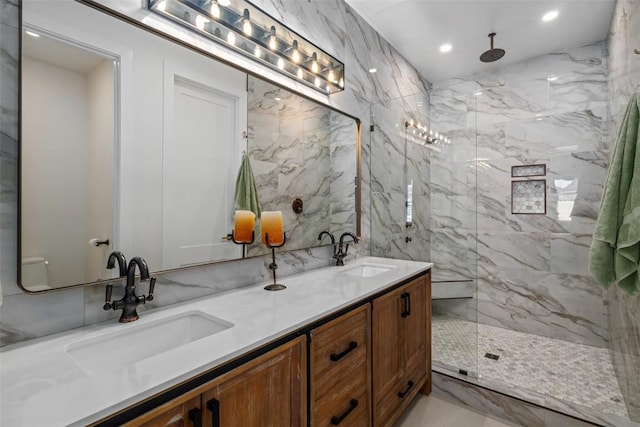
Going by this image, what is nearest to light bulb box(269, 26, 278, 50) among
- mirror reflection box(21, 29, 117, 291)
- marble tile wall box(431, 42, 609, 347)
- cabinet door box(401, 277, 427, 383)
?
mirror reflection box(21, 29, 117, 291)

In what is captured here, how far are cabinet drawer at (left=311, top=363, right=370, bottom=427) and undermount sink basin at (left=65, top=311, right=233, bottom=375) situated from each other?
470mm

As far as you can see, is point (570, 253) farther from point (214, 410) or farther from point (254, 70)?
point (214, 410)

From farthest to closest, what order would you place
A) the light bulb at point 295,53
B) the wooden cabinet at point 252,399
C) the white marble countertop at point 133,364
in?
the light bulb at point 295,53 → the wooden cabinet at point 252,399 → the white marble countertop at point 133,364

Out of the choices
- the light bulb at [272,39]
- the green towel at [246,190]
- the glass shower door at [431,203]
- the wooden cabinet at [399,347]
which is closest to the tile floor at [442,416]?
the wooden cabinet at [399,347]

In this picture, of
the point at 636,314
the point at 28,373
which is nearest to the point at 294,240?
the point at 28,373

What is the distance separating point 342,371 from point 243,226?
0.79m

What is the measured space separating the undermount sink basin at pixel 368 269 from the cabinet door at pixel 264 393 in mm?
1032

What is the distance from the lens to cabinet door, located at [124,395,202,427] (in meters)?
0.65

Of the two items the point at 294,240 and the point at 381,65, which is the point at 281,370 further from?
the point at 381,65

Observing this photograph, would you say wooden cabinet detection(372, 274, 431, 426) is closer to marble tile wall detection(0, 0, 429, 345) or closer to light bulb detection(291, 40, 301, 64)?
marble tile wall detection(0, 0, 429, 345)

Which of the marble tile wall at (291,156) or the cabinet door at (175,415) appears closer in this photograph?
the cabinet door at (175,415)

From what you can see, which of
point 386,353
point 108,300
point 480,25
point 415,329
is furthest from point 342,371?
point 480,25

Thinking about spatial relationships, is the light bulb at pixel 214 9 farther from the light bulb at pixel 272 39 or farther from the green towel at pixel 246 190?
the green towel at pixel 246 190

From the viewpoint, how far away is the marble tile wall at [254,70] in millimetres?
885
